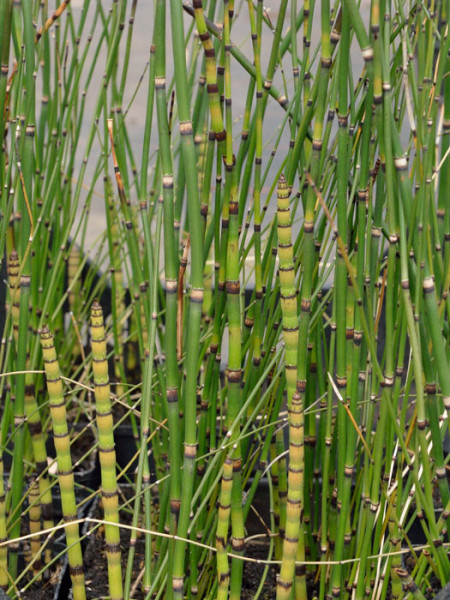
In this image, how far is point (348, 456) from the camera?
33.3 inches

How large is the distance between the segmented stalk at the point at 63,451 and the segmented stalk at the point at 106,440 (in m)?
0.04

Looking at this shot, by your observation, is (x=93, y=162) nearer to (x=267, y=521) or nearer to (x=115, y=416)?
(x=115, y=416)

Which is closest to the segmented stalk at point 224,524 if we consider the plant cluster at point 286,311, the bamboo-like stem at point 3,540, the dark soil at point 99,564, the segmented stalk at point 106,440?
the plant cluster at point 286,311

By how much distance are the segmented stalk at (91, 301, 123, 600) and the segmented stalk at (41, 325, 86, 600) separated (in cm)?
4

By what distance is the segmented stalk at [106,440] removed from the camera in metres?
0.67

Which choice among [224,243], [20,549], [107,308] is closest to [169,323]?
[224,243]

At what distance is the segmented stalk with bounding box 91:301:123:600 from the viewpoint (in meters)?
0.67

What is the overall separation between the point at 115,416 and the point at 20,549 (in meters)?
0.59

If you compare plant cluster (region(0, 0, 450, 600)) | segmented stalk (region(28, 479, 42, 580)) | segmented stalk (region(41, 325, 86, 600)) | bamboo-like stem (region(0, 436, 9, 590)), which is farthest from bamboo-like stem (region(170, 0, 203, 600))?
segmented stalk (region(28, 479, 42, 580))

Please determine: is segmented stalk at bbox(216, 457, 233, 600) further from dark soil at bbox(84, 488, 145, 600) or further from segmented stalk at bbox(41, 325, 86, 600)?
dark soil at bbox(84, 488, 145, 600)

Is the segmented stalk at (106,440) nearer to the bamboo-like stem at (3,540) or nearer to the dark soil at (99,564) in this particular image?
the bamboo-like stem at (3,540)

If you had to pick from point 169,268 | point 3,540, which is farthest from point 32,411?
point 169,268

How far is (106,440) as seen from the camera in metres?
0.72

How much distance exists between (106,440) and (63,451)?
6 centimetres
